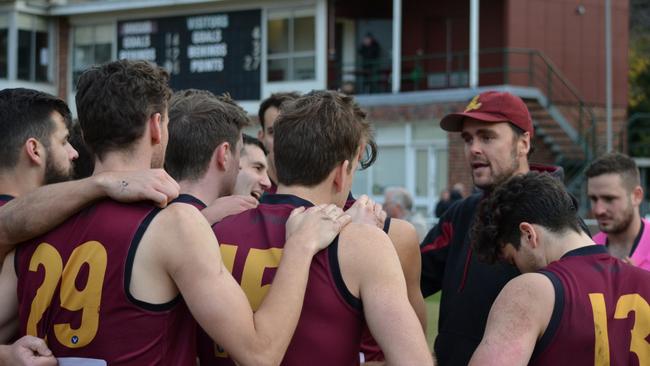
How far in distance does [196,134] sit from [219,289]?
83 centimetres

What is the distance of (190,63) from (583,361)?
1153 inches

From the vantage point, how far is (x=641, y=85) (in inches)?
1465

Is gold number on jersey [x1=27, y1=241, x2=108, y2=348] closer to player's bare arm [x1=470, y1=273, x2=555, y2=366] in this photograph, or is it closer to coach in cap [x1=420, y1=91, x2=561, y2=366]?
player's bare arm [x1=470, y1=273, x2=555, y2=366]

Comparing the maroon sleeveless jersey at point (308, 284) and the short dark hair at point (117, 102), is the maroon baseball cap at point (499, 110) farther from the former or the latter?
the short dark hair at point (117, 102)

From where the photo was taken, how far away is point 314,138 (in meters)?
3.24

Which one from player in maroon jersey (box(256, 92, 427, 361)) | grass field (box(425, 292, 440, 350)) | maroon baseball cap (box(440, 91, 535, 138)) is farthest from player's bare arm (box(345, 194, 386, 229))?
grass field (box(425, 292, 440, 350))

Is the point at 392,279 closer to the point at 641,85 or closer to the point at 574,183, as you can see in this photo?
the point at 574,183

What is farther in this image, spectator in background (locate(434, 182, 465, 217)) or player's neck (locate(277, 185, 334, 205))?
spectator in background (locate(434, 182, 465, 217))

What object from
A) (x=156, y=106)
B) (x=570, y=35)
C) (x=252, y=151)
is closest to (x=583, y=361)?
(x=156, y=106)

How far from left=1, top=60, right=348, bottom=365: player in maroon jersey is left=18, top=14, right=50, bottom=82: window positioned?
32.8 m

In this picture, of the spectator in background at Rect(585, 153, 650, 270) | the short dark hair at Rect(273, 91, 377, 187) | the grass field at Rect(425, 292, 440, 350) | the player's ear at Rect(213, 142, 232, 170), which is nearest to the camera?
the short dark hair at Rect(273, 91, 377, 187)

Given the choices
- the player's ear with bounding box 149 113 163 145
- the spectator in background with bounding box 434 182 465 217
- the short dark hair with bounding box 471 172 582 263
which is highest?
the player's ear with bounding box 149 113 163 145

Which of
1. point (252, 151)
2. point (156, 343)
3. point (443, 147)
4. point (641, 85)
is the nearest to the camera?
point (156, 343)

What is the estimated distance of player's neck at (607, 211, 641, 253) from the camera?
6.30 m
